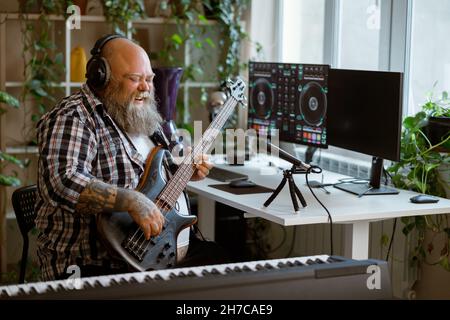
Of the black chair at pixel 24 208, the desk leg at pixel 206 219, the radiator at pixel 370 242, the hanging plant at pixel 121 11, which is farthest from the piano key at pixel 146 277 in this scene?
the hanging plant at pixel 121 11

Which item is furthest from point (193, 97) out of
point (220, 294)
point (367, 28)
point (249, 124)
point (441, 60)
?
point (220, 294)

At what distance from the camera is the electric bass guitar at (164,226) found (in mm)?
2613

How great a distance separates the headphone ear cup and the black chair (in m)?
0.53

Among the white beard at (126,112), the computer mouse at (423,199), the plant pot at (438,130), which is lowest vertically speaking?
the computer mouse at (423,199)

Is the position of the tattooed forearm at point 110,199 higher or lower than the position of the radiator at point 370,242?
higher

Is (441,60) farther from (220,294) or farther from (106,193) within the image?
(220,294)

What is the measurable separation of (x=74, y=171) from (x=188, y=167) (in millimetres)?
419

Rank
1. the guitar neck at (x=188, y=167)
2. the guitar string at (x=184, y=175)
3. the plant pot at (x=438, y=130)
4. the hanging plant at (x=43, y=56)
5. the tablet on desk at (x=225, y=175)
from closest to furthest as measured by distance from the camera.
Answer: the guitar string at (x=184, y=175)
the guitar neck at (x=188, y=167)
the plant pot at (x=438, y=130)
the tablet on desk at (x=225, y=175)
the hanging plant at (x=43, y=56)

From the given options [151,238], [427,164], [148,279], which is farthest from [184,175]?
[148,279]

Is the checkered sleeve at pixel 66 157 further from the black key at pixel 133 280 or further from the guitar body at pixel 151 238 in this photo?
the black key at pixel 133 280

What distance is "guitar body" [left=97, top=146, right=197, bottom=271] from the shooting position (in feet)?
8.57

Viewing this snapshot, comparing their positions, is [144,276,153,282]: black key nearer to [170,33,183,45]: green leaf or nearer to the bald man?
the bald man

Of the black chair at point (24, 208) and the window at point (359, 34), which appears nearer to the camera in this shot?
the black chair at point (24, 208)

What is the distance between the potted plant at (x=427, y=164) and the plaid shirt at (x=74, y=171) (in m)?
1.24
